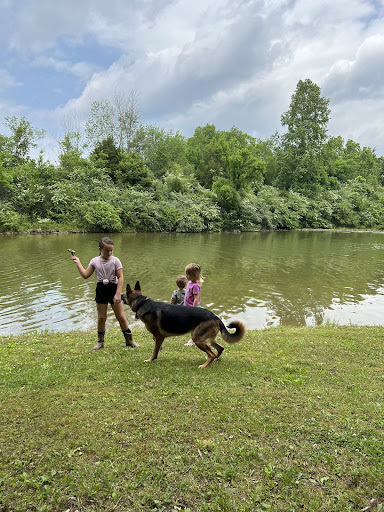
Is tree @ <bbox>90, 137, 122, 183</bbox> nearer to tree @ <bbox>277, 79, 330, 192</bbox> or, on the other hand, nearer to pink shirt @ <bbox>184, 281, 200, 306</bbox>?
tree @ <bbox>277, 79, 330, 192</bbox>

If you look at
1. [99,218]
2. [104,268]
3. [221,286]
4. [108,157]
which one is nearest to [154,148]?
[108,157]

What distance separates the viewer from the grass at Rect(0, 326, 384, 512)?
2.82 meters

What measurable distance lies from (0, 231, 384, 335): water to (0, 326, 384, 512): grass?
4.91m

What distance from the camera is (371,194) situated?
7088cm

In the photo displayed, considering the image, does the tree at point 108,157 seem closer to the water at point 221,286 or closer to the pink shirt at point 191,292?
the water at point 221,286

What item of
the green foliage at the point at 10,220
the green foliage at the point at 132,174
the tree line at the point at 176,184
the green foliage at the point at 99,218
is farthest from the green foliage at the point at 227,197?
the green foliage at the point at 10,220

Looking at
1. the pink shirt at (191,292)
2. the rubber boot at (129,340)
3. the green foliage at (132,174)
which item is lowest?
the rubber boot at (129,340)

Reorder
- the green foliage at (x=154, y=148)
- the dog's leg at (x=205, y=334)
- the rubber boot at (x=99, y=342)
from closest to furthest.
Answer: the dog's leg at (x=205, y=334) → the rubber boot at (x=99, y=342) → the green foliage at (x=154, y=148)

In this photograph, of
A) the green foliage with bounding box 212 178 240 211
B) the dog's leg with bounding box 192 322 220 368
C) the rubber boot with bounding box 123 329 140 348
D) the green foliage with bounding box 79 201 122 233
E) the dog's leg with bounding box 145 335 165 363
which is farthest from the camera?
the green foliage with bounding box 212 178 240 211

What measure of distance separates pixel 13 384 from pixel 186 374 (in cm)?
260

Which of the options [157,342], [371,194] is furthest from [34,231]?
[371,194]

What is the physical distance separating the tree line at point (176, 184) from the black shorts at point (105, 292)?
Answer: 3215 centimetres

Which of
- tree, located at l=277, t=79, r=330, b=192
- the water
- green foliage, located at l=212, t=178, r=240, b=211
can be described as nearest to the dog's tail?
the water

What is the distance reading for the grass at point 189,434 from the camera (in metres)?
2.82
